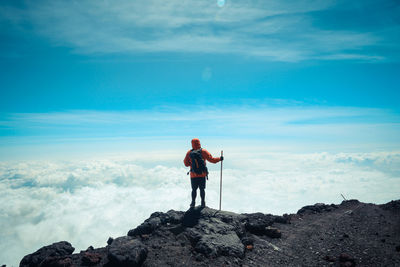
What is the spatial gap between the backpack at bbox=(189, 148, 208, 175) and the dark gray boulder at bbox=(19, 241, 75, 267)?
710 cm

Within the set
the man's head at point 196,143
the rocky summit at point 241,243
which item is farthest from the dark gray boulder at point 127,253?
the man's head at point 196,143

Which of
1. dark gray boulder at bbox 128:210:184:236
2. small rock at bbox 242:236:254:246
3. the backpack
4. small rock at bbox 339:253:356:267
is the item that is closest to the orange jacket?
the backpack

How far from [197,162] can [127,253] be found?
5.40 metres

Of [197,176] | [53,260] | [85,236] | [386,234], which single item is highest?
[197,176]

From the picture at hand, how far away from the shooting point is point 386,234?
32.8 feet

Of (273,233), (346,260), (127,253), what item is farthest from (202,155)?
(346,260)

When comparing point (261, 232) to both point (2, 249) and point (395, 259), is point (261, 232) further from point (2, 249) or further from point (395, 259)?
point (2, 249)

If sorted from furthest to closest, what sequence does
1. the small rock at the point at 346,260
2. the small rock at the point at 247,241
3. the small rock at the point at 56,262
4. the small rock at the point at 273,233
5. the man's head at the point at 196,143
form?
1. the man's head at the point at 196,143
2. the small rock at the point at 273,233
3. the small rock at the point at 247,241
4. the small rock at the point at 56,262
5. the small rock at the point at 346,260

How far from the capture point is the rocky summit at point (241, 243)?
7.73m

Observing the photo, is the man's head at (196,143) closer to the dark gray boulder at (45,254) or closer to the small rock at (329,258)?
the small rock at (329,258)

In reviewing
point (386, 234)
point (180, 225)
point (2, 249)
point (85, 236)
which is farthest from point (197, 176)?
point (2, 249)

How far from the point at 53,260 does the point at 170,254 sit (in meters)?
4.60

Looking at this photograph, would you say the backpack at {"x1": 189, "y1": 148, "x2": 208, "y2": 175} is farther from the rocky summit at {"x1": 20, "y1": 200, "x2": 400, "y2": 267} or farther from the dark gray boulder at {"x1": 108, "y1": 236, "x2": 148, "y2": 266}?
the dark gray boulder at {"x1": 108, "y1": 236, "x2": 148, "y2": 266}

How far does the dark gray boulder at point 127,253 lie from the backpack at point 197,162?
4651 mm
